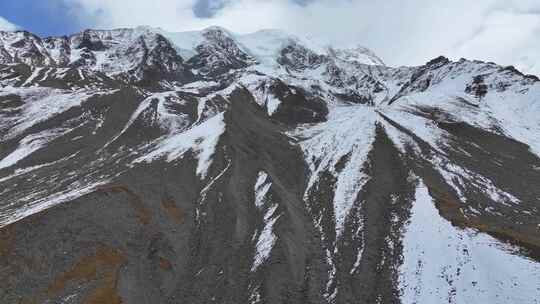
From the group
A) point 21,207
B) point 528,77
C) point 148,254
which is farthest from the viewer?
point 528,77

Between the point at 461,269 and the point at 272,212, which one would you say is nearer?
the point at 461,269

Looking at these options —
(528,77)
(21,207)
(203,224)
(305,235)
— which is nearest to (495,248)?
(305,235)

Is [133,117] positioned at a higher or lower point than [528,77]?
lower

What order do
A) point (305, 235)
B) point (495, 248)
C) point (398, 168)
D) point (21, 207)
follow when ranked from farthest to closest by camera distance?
point (398, 168) → point (21, 207) → point (305, 235) → point (495, 248)

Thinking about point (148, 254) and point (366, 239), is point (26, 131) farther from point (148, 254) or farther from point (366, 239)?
point (366, 239)

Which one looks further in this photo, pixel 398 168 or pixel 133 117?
pixel 133 117

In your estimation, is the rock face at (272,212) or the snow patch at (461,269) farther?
the rock face at (272,212)

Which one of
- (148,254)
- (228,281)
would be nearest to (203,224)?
(148,254)

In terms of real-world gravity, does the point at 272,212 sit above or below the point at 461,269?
below

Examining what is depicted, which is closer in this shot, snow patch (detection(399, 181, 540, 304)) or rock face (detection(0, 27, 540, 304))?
snow patch (detection(399, 181, 540, 304))
